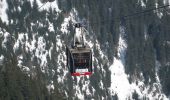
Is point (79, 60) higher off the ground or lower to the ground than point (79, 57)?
lower

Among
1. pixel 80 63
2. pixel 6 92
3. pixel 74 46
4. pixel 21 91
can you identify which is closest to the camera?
pixel 74 46

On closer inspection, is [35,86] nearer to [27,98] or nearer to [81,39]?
[27,98]

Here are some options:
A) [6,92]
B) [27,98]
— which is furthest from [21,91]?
[6,92]

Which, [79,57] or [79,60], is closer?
[79,57]

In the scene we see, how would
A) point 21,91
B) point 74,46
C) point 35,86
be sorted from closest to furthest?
point 74,46, point 21,91, point 35,86
